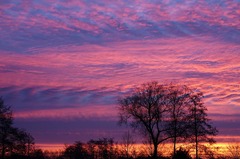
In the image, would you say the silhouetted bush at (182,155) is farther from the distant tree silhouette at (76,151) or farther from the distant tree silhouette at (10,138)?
the distant tree silhouette at (76,151)

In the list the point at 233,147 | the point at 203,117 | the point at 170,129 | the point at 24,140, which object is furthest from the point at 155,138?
the point at 24,140

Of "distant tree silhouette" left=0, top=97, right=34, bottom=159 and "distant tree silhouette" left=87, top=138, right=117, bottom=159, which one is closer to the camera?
"distant tree silhouette" left=0, top=97, right=34, bottom=159

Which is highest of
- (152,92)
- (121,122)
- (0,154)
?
(152,92)

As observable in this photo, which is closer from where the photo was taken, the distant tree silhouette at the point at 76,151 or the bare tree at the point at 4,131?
the bare tree at the point at 4,131

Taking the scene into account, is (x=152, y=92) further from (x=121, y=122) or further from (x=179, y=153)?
(x=179, y=153)

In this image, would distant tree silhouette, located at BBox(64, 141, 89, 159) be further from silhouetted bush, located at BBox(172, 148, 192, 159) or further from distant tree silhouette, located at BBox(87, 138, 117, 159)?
silhouetted bush, located at BBox(172, 148, 192, 159)

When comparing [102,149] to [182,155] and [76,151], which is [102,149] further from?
[182,155]

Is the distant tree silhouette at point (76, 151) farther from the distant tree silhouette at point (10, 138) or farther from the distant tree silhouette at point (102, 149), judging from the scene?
the distant tree silhouette at point (10, 138)

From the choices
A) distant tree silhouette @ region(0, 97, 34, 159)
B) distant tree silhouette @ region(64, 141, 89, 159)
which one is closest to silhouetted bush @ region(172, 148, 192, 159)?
distant tree silhouette @ region(0, 97, 34, 159)

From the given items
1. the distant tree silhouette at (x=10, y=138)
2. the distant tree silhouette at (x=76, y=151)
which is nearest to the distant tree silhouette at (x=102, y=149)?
the distant tree silhouette at (x=76, y=151)

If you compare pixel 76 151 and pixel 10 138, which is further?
pixel 76 151

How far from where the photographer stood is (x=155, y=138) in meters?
72.2

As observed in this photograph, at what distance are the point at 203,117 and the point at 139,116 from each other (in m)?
9.80

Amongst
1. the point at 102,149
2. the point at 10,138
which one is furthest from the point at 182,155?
the point at 102,149
